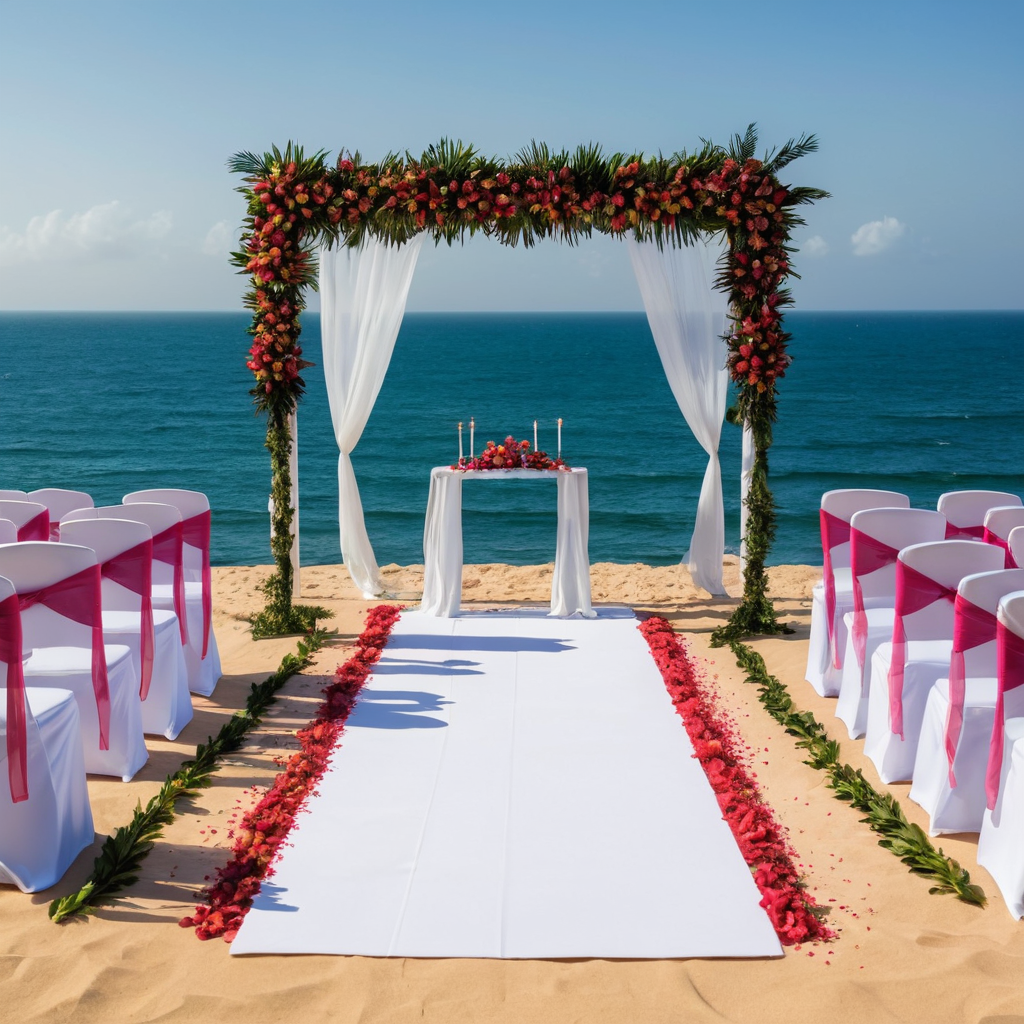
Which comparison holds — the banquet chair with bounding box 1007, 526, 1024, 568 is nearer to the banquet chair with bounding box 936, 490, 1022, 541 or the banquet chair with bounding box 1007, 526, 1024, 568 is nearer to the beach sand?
the banquet chair with bounding box 936, 490, 1022, 541

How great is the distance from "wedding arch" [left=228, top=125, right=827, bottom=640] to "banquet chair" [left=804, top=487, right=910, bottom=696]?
4.07ft

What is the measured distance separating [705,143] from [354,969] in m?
5.96

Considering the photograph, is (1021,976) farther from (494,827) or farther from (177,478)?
(177,478)

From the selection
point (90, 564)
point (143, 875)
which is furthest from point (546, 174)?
point (143, 875)

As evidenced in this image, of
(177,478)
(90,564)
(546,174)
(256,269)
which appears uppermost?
(546,174)

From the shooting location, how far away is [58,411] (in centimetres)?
3369

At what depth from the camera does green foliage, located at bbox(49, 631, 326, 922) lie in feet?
12.0

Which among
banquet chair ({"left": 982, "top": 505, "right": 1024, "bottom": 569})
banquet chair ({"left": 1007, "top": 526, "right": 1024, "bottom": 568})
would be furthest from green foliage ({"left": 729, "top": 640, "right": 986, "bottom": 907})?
banquet chair ({"left": 982, "top": 505, "right": 1024, "bottom": 569})

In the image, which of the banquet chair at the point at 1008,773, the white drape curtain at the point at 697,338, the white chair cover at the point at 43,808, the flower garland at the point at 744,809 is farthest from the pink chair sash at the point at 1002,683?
the white drape curtain at the point at 697,338

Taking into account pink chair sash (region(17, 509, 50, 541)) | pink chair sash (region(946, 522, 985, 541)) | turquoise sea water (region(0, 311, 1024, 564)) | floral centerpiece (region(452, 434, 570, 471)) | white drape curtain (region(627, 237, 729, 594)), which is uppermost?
white drape curtain (region(627, 237, 729, 594))

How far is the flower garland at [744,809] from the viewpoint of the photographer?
11.6 feet

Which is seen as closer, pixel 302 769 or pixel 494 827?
pixel 494 827

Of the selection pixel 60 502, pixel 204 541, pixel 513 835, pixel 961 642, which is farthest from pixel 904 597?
pixel 60 502

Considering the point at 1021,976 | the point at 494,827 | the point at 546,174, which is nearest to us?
the point at 1021,976
